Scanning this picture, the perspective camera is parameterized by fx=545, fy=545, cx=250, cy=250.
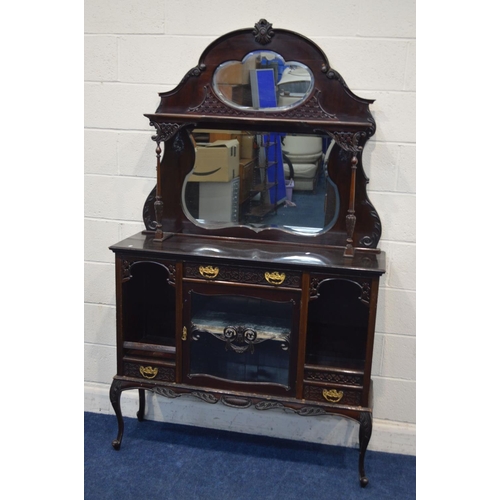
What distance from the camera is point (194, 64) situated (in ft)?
7.92

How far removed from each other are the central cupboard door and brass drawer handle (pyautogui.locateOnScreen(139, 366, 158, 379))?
15 centimetres

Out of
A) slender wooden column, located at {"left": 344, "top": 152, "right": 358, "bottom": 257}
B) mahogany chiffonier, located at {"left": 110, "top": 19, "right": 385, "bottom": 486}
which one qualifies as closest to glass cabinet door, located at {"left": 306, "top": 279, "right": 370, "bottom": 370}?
mahogany chiffonier, located at {"left": 110, "top": 19, "right": 385, "bottom": 486}

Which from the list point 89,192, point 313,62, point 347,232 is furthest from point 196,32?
point 347,232

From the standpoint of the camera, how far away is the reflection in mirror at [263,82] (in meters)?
2.28

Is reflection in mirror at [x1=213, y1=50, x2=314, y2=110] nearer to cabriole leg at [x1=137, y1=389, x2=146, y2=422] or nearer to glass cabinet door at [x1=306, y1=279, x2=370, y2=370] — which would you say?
glass cabinet door at [x1=306, y1=279, x2=370, y2=370]

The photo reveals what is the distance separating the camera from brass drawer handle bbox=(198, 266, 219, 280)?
7.27 feet

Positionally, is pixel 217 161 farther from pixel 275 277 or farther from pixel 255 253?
pixel 275 277

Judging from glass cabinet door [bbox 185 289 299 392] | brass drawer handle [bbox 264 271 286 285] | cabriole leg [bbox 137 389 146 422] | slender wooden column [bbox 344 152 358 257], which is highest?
slender wooden column [bbox 344 152 358 257]

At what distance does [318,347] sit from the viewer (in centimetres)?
247

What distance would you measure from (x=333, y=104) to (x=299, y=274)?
28.9 inches

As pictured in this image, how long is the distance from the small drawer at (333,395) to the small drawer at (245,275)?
1.46 ft

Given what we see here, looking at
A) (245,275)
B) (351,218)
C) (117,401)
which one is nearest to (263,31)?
(351,218)

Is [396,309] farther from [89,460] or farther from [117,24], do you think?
[117,24]

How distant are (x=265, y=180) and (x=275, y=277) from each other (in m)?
0.47
